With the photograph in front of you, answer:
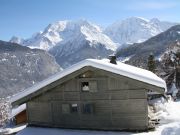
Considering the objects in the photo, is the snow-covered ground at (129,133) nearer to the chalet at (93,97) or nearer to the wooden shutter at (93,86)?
the chalet at (93,97)

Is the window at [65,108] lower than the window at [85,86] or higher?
lower

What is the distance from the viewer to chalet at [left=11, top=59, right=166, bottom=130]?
2533cm

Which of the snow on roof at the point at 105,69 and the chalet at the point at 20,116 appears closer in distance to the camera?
the snow on roof at the point at 105,69

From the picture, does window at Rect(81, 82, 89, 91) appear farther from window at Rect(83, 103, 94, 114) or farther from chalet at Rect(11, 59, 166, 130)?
window at Rect(83, 103, 94, 114)

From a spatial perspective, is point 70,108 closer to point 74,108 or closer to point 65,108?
point 74,108

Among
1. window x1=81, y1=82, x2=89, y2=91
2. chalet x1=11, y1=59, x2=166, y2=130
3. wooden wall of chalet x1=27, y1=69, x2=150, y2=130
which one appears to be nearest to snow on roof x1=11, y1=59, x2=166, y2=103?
chalet x1=11, y1=59, x2=166, y2=130

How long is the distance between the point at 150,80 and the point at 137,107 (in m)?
2.13

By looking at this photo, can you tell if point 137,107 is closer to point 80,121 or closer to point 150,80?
point 150,80

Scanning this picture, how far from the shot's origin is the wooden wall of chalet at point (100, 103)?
25422mm

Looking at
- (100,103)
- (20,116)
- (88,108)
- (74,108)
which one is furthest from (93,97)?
(20,116)

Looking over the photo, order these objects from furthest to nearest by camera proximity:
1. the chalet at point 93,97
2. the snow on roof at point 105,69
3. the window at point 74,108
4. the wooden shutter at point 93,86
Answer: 1. the window at point 74,108
2. the wooden shutter at point 93,86
3. the chalet at point 93,97
4. the snow on roof at point 105,69

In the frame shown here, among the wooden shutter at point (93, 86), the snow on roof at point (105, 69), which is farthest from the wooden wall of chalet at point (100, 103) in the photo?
the snow on roof at point (105, 69)

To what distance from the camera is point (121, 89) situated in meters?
25.9

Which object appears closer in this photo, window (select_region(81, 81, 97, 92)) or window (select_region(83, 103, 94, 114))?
window (select_region(81, 81, 97, 92))
